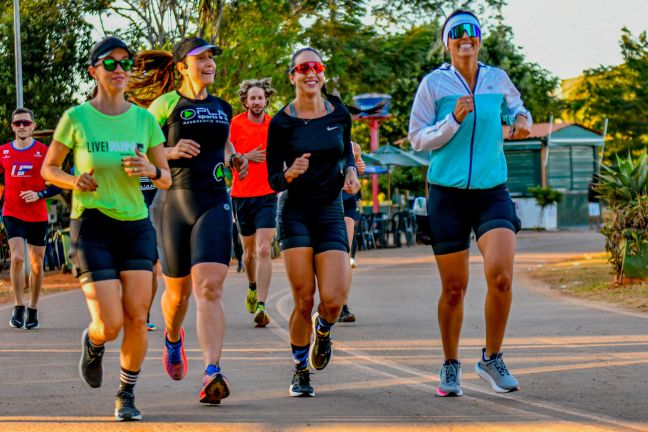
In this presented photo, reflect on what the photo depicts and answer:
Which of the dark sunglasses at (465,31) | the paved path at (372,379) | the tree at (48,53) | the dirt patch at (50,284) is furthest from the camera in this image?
the tree at (48,53)

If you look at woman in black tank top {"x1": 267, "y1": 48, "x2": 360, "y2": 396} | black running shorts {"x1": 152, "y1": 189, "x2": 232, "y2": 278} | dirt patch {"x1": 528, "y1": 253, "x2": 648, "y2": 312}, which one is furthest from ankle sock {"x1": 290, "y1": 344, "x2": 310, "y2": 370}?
dirt patch {"x1": 528, "y1": 253, "x2": 648, "y2": 312}

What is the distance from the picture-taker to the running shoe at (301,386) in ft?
26.3

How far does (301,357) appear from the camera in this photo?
8.23 m

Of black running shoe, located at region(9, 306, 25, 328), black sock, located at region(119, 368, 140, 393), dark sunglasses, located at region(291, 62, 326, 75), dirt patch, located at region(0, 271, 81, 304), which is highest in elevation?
dark sunglasses, located at region(291, 62, 326, 75)

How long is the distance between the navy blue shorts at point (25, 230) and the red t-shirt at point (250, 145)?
2039 millimetres

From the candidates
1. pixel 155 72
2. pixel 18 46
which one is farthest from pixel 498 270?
pixel 18 46

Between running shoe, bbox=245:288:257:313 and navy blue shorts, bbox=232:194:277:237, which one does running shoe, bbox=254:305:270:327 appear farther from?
navy blue shorts, bbox=232:194:277:237

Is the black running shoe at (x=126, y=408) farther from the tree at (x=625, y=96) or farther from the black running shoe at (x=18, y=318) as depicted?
the tree at (x=625, y=96)

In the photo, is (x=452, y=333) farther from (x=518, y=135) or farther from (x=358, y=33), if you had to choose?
(x=358, y=33)

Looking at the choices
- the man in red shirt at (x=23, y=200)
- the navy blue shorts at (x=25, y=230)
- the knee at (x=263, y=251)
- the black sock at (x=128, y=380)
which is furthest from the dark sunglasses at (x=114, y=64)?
the navy blue shorts at (x=25, y=230)

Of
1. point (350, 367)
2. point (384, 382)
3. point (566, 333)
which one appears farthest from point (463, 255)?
point (566, 333)

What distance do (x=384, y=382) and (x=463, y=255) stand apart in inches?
43.1

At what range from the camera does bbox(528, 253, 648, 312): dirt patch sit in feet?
50.8

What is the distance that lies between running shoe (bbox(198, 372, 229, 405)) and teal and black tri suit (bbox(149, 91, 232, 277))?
0.86m
